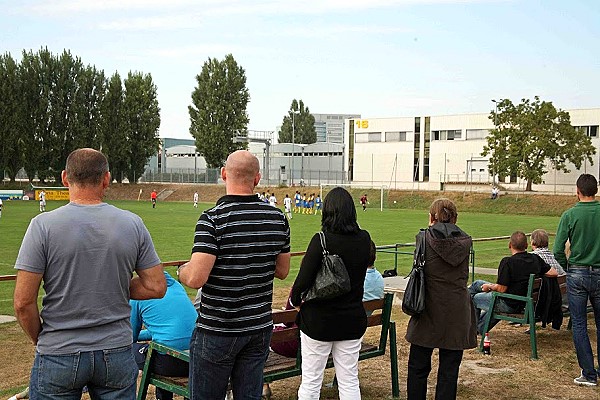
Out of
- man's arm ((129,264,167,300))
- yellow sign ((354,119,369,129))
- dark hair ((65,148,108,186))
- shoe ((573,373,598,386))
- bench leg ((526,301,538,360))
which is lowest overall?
shoe ((573,373,598,386))

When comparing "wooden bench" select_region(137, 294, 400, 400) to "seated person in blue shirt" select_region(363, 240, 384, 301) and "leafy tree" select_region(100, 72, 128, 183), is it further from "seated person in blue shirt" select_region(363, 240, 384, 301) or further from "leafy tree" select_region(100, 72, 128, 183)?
"leafy tree" select_region(100, 72, 128, 183)

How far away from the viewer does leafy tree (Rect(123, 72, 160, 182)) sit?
77.5m

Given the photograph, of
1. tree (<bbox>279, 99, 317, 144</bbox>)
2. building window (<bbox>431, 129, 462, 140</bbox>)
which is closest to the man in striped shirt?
building window (<bbox>431, 129, 462, 140</bbox>)

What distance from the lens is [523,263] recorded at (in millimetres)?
7766

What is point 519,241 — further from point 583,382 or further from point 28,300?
point 28,300

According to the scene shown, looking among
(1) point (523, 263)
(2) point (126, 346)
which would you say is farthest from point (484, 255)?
(2) point (126, 346)

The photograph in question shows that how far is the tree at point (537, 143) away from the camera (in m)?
59.4

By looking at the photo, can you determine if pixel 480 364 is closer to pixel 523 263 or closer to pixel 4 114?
pixel 523 263

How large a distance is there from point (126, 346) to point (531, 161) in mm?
61267

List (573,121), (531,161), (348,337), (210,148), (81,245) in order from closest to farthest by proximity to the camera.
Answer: (81,245) → (348,337) → (531,161) → (573,121) → (210,148)

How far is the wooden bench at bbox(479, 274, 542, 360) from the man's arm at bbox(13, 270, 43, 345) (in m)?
5.54

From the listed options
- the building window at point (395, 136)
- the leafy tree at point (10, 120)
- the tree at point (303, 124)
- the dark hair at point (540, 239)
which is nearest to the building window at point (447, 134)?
the building window at point (395, 136)

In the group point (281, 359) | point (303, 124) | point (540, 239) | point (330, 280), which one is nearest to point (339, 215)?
point (330, 280)

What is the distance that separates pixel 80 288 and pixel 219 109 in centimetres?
7808
